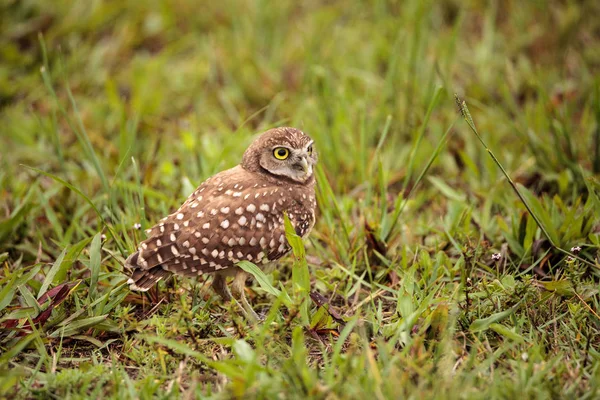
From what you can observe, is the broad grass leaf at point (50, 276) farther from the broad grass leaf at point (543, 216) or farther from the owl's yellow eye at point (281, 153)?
the broad grass leaf at point (543, 216)

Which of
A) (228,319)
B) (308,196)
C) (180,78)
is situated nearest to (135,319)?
(228,319)

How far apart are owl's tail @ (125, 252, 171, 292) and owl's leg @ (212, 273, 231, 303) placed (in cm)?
35

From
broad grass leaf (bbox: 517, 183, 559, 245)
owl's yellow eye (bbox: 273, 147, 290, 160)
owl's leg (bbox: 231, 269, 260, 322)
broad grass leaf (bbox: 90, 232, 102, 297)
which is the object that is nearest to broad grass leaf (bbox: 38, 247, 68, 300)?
broad grass leaf (bbox: 90, 232, 102, 297)

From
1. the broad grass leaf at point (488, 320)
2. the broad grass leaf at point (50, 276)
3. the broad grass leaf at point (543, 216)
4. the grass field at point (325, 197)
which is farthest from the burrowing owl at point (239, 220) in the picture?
the broad grass leaf at point (543, 216)

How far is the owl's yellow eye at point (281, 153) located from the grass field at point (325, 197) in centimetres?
39

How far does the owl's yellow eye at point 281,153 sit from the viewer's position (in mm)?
3707

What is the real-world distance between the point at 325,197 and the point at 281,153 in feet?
1.56

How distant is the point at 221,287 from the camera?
3.54m

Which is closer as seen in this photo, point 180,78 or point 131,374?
point 131,374

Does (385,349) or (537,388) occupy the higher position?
(385,349)

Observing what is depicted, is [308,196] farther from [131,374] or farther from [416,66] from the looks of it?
[416,66]

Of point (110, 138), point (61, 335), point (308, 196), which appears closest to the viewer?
point (61, 335)

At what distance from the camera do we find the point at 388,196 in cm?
450

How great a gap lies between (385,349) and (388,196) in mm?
1846
